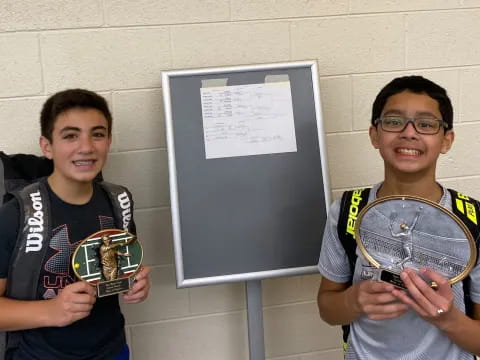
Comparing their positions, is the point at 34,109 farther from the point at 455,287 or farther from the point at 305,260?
the point at 455,287

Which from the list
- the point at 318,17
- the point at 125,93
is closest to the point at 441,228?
the point at 318,17

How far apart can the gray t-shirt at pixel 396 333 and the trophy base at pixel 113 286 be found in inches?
20.8

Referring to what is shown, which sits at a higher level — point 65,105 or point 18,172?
point 65,105

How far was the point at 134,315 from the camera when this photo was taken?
2.00 metres

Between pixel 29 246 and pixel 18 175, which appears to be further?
pixel 18 175

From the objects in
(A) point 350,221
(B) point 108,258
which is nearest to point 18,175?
(B) point 108,258

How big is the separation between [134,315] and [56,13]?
3.55ft

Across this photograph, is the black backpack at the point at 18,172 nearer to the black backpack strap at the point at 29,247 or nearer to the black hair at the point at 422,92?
the black backpack strap at the point at 29,247

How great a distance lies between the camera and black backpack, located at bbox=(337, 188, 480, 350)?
51.4 inches

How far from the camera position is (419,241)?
4.09 ft

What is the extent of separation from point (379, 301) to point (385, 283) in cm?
4

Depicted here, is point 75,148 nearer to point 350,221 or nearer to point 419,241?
point 350,221

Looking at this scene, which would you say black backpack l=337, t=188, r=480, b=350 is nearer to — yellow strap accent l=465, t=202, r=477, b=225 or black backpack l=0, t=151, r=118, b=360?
yellow strap accent l=465, t=202, r=477, b=225

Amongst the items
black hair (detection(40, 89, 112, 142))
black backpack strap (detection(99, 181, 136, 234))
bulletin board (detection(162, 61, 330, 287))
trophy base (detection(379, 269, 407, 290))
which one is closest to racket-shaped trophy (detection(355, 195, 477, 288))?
trophy base (detection(379, 269, 407, 290))
